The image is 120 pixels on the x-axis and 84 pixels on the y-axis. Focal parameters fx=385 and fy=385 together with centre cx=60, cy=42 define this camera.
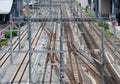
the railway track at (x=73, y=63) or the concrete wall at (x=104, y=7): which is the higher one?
the concrete wall at (x=104, y=7)

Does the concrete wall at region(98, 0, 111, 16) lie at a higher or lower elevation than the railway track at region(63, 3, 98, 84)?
higher

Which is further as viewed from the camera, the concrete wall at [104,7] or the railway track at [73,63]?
the concrete wall at [104,7]

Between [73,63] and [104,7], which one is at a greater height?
[104,7]

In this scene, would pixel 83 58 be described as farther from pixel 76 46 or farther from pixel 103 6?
pixel 103 6

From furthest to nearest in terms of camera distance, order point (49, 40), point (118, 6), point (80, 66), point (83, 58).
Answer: point (118, 6) < point (49, 40) < point (83, 58) < point (80, 66)

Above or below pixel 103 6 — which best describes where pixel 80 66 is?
below

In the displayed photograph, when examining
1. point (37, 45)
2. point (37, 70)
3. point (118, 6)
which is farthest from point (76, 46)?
point (118, 6)

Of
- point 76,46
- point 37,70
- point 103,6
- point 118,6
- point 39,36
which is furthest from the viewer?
point 103,6

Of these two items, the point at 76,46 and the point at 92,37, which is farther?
the point at 92,37

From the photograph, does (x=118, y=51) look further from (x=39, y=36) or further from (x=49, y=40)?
(x=39, y=36)

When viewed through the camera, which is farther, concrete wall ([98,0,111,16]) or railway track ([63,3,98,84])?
concrete wall ([98,0,111,16])

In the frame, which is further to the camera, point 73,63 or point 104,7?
point 104,7
